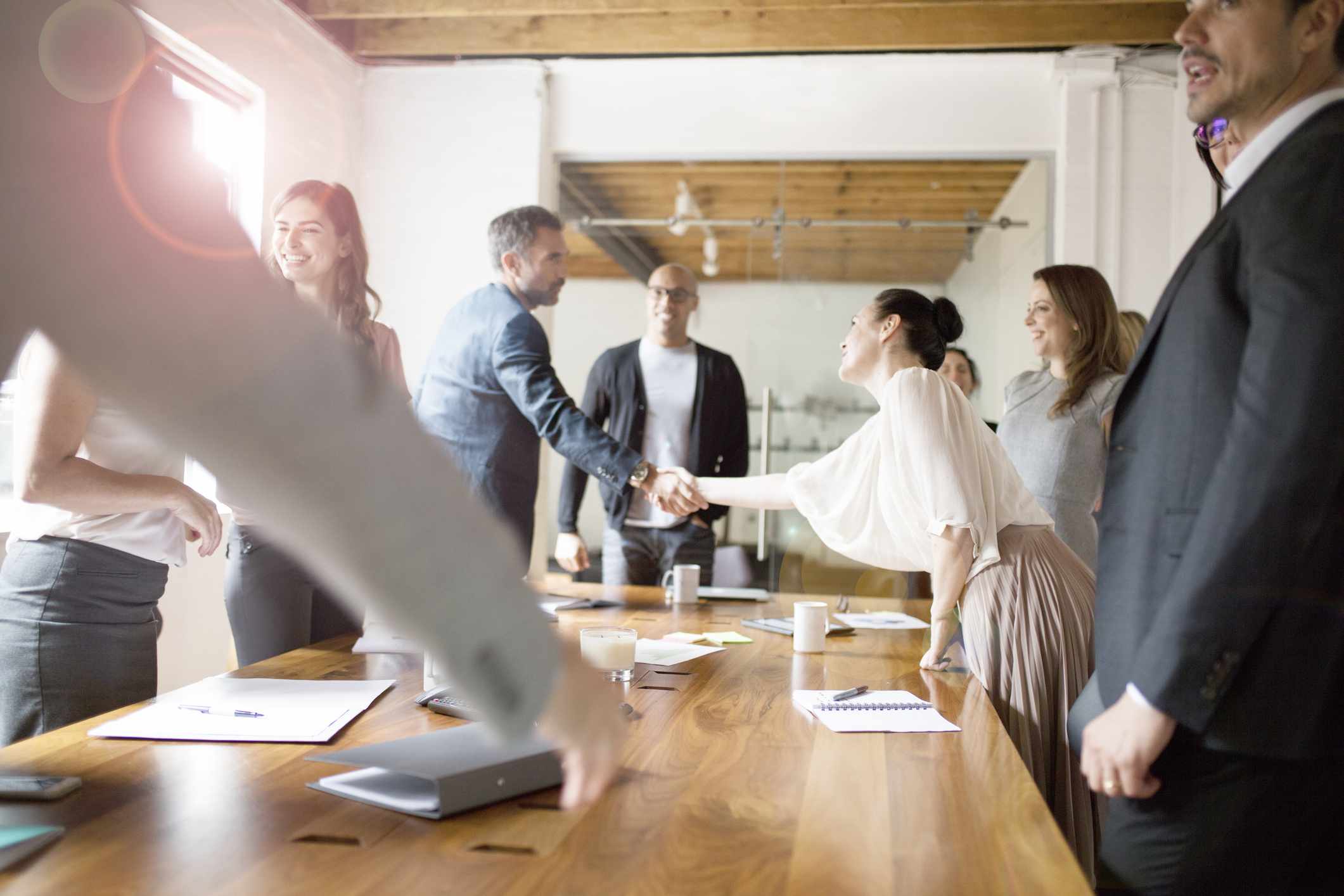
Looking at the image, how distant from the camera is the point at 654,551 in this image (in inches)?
150

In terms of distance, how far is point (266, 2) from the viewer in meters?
4.27

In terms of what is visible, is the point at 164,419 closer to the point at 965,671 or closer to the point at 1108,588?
the point at 1108,588

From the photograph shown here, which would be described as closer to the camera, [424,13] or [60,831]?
[60,831]

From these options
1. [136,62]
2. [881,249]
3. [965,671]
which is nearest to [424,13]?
[881,249]

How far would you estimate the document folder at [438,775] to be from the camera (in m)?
0.95

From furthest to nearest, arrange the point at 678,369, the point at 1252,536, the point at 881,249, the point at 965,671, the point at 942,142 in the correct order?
the point at 881,249
the point at 942,142
the point at 678,369
the point at 965,671
the point at 1252,536

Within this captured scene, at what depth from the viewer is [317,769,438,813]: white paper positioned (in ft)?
3.15

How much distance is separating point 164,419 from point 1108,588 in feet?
3.32

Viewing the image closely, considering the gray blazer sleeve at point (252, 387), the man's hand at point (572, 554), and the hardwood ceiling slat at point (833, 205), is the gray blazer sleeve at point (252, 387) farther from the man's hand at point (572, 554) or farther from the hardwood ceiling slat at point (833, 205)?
the hardwood ceiling slat at point (833, 205)

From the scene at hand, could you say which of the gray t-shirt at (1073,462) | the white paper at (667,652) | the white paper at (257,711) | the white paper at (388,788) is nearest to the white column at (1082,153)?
the gray t-shirt at (1073,462)

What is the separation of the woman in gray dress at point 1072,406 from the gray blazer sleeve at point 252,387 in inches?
→ 107

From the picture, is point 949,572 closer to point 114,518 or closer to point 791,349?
point 114,518

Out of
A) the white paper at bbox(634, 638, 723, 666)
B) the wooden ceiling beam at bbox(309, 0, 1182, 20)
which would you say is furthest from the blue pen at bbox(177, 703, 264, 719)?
the wooden ceiling beam at bbox(309, 0, 1182, 20)

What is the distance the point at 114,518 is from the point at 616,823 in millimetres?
1191
